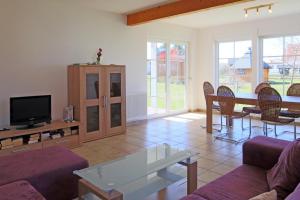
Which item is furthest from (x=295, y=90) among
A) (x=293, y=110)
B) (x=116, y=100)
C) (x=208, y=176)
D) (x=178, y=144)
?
(x=116, y=100)

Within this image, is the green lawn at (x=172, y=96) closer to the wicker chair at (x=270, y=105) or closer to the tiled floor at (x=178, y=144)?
the tiled floor at (x=178, y=144)

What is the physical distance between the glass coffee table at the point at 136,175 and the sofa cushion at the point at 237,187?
1.70 feet

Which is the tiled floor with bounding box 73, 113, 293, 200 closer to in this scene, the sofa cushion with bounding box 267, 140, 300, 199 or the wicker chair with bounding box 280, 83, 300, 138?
the wicker chair with bounding box 280, 83, 300, 138

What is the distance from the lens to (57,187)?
2.44 meters

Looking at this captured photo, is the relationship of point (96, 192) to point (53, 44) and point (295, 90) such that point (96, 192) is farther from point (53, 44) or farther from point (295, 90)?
point (295, 90)

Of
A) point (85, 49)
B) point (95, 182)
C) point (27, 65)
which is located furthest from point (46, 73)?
point (95, 182)

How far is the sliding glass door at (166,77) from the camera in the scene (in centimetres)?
678

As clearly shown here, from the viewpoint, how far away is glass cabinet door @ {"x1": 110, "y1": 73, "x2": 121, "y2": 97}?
5.09 meters

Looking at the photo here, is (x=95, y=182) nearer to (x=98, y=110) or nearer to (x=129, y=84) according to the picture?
(x=98, y=110)

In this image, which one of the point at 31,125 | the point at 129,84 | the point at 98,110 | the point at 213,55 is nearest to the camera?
the point at 31,125

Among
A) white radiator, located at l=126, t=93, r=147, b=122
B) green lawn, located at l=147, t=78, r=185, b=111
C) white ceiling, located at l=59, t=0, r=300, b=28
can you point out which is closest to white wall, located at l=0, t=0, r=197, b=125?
white radiator, located at l=126, t=93, r=147, b=122

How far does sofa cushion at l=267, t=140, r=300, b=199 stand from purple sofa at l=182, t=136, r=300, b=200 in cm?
14

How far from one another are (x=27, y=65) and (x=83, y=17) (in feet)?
4.64

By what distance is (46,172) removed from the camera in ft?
7.79
